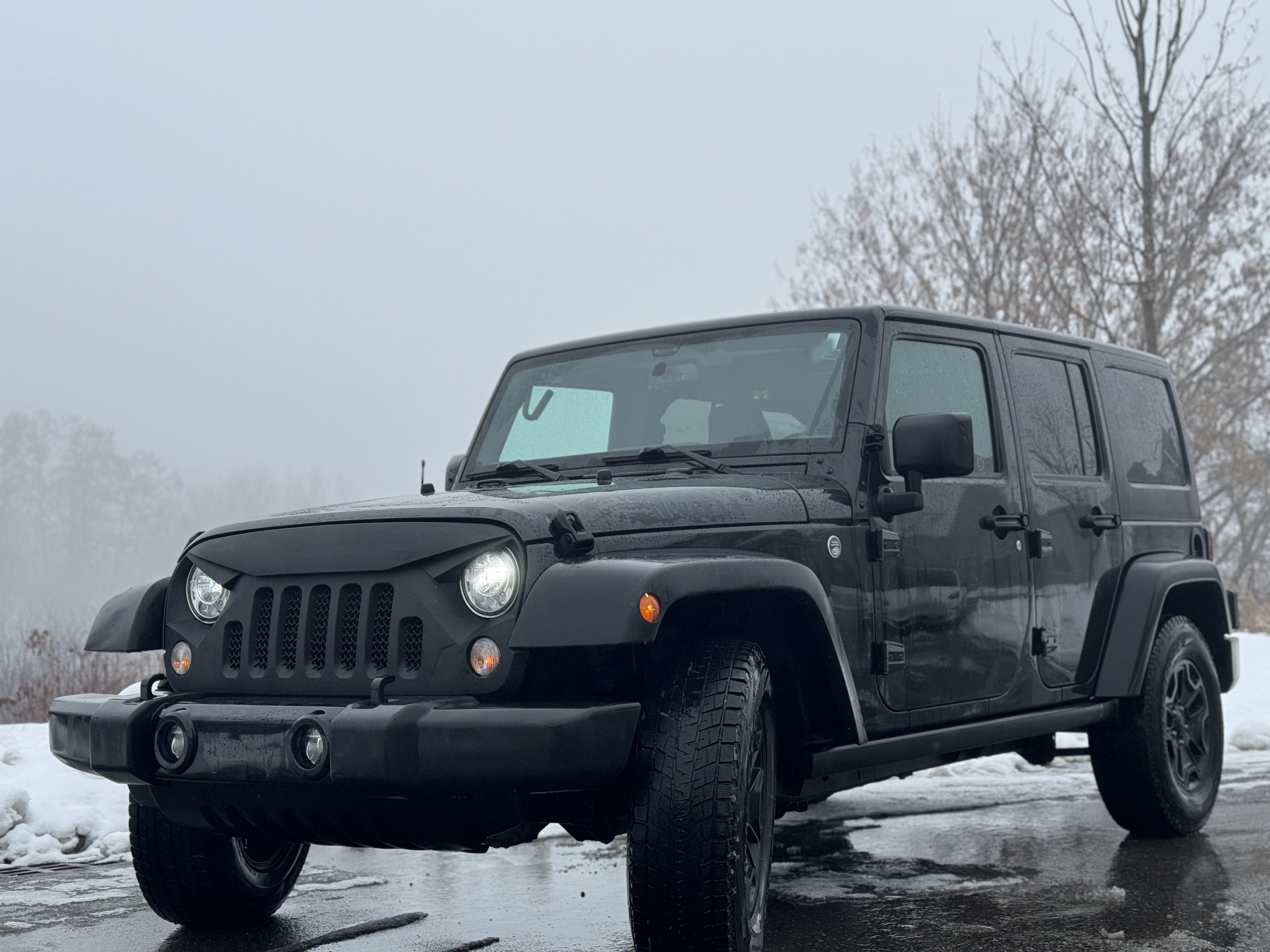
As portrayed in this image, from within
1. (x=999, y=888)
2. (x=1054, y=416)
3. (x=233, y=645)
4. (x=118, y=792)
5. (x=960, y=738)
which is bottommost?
(x=999, y=888)

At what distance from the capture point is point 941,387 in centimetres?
503

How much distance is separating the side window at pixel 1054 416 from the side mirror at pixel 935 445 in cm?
122

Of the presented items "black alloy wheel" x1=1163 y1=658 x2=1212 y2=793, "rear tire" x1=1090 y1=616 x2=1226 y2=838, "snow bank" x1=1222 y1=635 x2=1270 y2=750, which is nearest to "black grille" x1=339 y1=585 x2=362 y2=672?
"rear tire" x1=1090 y1=616 x2=1226 y2=838

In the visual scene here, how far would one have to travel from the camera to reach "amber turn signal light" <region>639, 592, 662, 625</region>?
331 centimetres

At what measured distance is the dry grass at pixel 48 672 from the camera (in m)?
10.6

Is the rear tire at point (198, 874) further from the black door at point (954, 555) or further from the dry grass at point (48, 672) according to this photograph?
the dry grass at point (48, 672)

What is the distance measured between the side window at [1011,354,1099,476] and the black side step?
909 mm

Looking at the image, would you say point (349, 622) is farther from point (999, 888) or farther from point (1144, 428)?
point (1144, 428)

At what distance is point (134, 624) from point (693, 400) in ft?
6.21

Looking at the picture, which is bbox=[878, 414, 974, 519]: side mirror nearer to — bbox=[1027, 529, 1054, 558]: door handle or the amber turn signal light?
bbox=[1027, 529, 1054, 558]: door handle

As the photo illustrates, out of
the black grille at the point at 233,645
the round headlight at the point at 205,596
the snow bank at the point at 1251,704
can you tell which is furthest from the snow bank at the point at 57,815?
the snow bank at the point at 1251,704

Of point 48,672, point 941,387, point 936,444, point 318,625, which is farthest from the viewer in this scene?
point 48,672

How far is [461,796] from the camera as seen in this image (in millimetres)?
3438

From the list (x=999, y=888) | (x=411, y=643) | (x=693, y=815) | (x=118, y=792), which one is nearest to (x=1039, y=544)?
(x=999, y=888)
